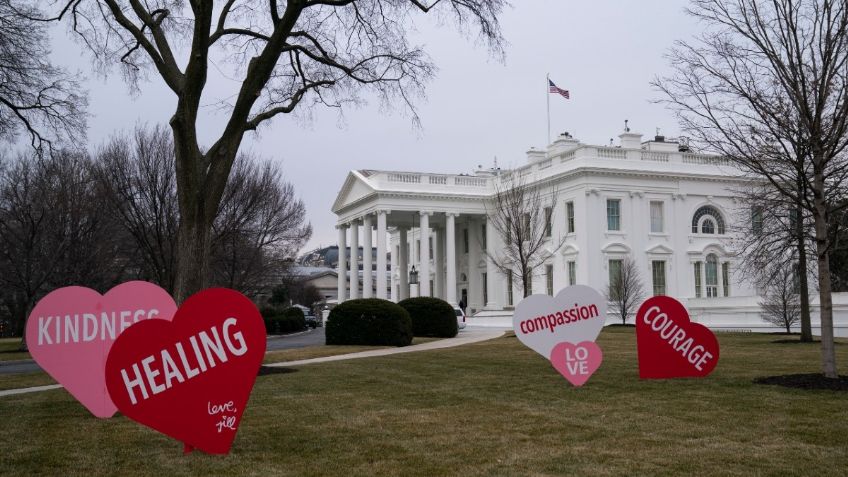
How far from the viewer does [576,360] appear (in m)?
13.3

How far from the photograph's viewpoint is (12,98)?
19656mm

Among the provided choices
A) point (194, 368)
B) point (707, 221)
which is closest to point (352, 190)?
point (707, 221)

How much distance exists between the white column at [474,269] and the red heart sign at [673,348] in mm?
49156

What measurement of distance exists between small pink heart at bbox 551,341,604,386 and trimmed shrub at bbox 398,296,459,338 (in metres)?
19.0

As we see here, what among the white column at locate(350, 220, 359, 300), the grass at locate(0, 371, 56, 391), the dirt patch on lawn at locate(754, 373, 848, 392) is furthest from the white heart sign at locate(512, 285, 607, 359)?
the white column at locate(350, 220, 359, 300)

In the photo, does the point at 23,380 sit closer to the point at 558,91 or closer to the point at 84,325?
the point at 84,325

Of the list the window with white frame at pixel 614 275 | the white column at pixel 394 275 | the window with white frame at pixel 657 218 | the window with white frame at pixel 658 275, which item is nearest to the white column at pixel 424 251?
the white column at pixel 394 275

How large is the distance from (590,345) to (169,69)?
33.8 feet

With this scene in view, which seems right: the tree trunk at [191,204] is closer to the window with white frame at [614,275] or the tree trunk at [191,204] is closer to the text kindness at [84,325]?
the text kindness at [84,325]

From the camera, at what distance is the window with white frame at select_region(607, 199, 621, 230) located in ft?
164

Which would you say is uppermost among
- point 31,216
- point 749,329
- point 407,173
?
point 407,173

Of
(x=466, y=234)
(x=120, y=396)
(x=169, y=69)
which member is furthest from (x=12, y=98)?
(x=466, y=234)

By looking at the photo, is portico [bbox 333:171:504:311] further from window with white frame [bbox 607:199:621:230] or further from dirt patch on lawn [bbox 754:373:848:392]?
dirt patch on lawn [bbox 754:373:848:392]

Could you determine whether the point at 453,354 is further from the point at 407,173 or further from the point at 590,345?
the point at 407,173
